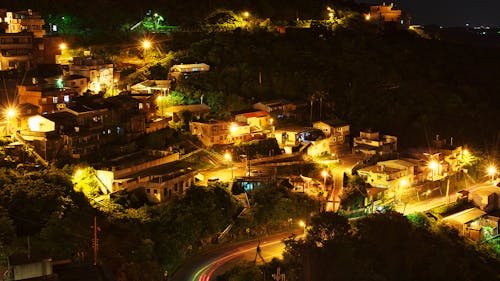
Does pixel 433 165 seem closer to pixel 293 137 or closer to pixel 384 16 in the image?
pixel 293 137

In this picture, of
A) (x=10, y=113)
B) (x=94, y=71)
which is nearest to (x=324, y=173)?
(x=94, y=71)

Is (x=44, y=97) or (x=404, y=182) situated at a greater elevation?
(x=44, y=97)

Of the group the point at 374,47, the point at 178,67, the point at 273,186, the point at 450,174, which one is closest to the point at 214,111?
the point at 178,67

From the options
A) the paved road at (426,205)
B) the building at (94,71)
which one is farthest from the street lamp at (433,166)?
the building at (94,71)

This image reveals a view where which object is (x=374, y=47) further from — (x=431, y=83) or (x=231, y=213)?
(x=231, y=213)

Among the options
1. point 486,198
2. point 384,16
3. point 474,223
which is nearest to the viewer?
point 474,223

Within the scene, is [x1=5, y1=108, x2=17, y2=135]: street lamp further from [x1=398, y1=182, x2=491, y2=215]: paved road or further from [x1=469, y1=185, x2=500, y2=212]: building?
[x1=469, y1=185, x2=500, y2=212]: building

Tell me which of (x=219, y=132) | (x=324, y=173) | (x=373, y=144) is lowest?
(x=324, y=173)
